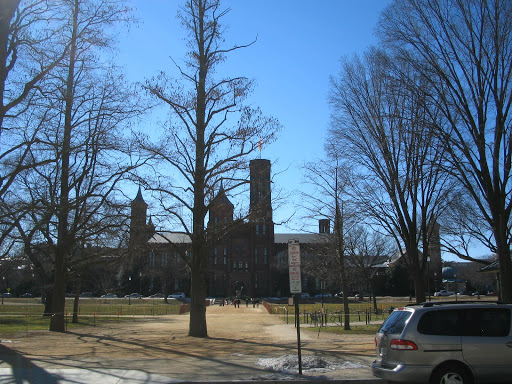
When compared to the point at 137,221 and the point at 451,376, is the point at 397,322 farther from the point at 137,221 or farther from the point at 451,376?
the point at 137,221

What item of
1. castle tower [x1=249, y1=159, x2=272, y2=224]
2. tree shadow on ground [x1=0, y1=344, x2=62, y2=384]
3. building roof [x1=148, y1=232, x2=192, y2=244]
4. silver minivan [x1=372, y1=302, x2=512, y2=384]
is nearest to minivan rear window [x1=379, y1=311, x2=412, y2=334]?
silver minivan [x1=372, y1=302, x2=512, y2=384]

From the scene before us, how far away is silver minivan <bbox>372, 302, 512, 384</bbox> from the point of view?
7.64 metres

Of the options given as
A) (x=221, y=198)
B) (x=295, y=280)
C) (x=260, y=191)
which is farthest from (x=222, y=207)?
(x=295, y=280)

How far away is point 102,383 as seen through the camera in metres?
9.12

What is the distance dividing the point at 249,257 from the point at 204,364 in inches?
3094

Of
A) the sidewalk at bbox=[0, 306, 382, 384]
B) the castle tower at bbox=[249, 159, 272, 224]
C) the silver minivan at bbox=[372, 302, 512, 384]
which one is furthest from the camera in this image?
the castle tower at bbox=[249, 159, 272, 224]

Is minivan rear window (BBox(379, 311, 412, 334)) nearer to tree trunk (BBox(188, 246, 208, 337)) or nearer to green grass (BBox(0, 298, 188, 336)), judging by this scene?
tree trunk (BBox(188, 246, 208, 337))

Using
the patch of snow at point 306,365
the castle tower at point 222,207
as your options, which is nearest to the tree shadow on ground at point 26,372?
the patch of snow at point 306,365

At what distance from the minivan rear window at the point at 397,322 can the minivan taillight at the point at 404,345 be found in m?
0.19

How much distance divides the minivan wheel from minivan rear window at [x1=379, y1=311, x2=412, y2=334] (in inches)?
34.4

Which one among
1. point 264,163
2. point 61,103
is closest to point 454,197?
point 264,163

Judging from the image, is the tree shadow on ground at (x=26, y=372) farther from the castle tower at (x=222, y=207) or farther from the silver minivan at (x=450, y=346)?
the castle tower at (x=222, y=207)

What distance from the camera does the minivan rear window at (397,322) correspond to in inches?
316

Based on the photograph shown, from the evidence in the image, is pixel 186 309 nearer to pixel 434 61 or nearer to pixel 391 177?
pixel 391 177
